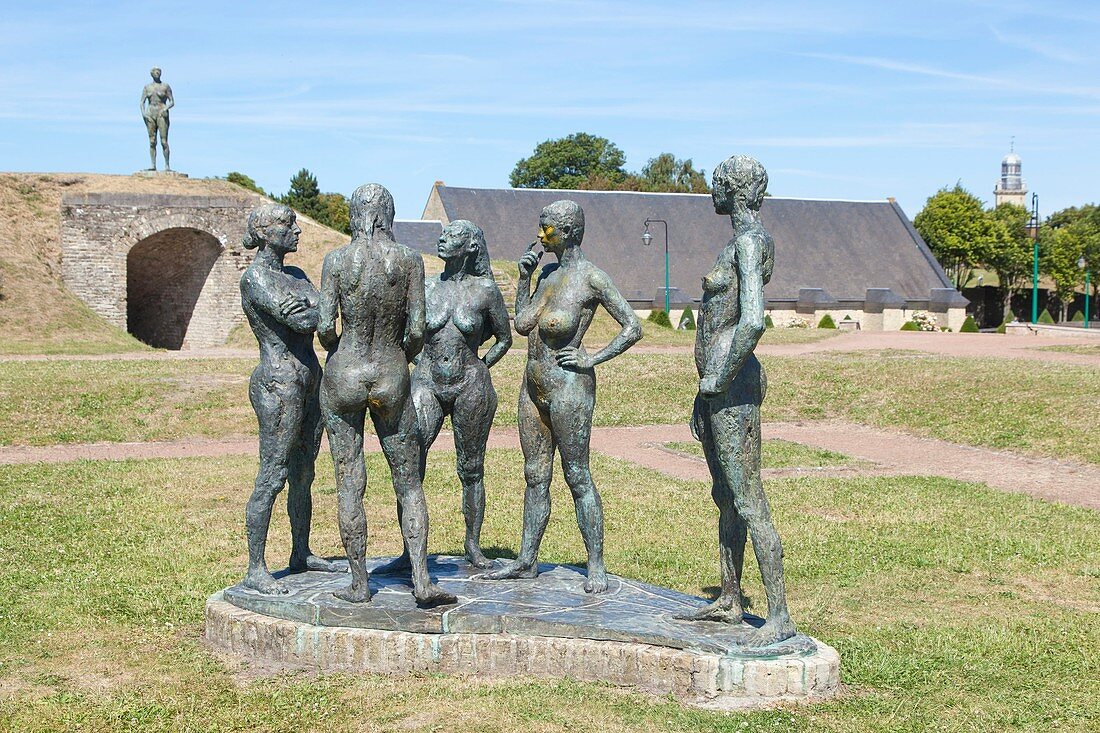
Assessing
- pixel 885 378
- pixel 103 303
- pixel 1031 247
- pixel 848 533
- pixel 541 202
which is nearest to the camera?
pixel 848 533

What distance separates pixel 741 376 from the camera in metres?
5.98

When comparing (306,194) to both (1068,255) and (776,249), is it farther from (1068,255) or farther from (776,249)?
(1068,255)

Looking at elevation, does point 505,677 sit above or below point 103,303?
below

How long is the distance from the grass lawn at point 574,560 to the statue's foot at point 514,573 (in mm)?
A: 1107

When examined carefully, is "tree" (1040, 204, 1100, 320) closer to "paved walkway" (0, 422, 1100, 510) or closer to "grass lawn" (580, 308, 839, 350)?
"grass lawn" (580, 308, 839, 350)

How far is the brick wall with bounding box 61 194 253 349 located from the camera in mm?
28094

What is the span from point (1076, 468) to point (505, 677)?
984cm

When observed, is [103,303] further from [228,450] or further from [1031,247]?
[1031,247]

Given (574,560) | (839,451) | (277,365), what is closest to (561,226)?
(277,365)

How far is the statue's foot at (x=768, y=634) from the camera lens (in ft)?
19.3

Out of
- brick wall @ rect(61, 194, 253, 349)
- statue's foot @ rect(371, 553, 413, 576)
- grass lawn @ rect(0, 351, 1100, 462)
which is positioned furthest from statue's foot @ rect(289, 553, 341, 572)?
brick wall @ rect(61, 194, 253, 349)

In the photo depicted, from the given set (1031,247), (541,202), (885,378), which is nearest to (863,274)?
(541,202)

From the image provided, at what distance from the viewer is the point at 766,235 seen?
604 cm

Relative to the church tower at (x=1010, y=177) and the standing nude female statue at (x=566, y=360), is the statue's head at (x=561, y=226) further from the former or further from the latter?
the church tower at (x=1010, y=177)
